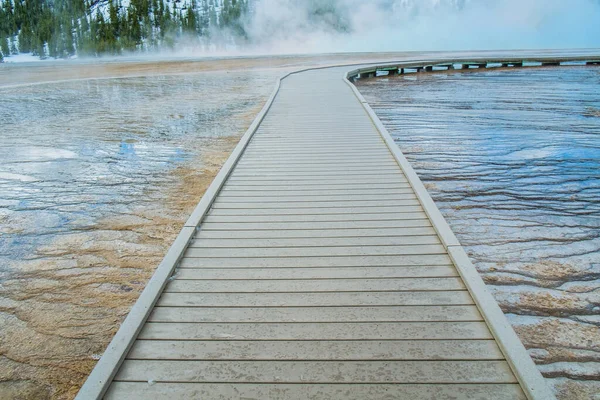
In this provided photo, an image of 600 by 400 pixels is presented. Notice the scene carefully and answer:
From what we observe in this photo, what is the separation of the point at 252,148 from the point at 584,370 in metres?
5.36

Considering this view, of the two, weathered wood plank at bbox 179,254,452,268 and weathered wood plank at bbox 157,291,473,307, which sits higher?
weathered wood plank at bbox 179,254,452,268

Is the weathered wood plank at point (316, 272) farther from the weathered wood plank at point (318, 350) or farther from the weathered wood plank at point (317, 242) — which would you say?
the weathered wood plank at point (318, 350)

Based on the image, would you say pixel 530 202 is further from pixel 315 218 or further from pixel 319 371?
pixel 319 371

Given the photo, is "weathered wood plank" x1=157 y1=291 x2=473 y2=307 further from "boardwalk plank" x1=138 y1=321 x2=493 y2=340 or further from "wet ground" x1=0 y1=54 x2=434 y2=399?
"wet ground" x1=0 y1=54 x2=434 y2=399

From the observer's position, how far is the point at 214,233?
421 cm

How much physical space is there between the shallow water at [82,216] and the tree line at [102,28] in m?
72.2

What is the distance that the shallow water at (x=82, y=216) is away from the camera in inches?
127

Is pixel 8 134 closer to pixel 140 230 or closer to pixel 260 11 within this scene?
pixel 140 230

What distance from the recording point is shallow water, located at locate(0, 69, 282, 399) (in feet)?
10.6

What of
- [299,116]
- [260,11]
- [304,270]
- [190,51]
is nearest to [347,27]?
[260,11]

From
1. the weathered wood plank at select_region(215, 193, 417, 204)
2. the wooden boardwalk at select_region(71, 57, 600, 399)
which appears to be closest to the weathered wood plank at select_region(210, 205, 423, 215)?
the wooden boardwalk at select_region(71, 57, 600, 399)

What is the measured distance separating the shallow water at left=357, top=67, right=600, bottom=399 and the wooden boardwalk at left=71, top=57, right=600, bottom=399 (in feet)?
1.82

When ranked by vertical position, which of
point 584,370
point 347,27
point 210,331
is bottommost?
point 584,370

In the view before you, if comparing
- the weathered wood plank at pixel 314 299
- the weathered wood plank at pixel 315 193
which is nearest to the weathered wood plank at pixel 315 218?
the weathered wood plank at pixel 315 193
